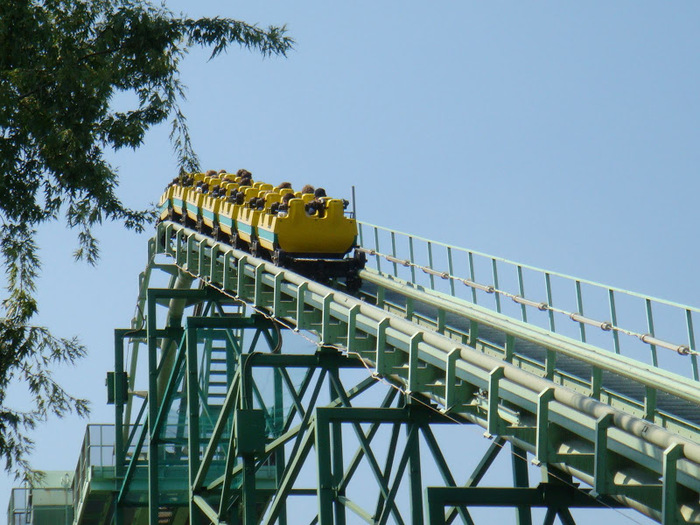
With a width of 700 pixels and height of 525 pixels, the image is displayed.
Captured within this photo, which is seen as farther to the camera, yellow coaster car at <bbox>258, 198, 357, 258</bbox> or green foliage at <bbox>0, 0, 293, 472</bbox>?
yellow coaster car at <bbox>258, 198, 357, 258</bbox>

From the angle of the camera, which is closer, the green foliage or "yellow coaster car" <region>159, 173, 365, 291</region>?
the green foliage

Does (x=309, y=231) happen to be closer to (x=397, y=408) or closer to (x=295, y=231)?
(x=295, y=231)

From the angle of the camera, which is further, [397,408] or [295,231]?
[295,231]

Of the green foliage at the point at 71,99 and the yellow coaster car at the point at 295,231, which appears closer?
the green foliage at the point at 71,99

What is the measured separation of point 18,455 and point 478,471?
537 centimetres

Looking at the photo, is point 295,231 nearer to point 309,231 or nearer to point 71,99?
point 309,231

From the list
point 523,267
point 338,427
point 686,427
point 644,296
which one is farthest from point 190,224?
point 686,427

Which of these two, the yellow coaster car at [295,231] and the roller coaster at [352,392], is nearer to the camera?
the roller coaster at [352,392]

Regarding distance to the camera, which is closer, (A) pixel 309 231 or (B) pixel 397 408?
(B) pixel 397 408

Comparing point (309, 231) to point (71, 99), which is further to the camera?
point (309, 231)

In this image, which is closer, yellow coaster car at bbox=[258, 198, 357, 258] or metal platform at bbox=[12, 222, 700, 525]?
metal platform at bbox=[12, 222, 700, 525]

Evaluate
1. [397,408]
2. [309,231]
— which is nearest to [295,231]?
[309,231]

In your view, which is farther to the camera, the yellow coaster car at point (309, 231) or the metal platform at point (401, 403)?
the yellow coaster car at point (309, 231)

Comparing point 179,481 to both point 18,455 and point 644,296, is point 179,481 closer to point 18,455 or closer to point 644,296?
point 18,455
